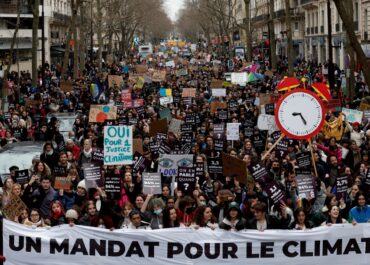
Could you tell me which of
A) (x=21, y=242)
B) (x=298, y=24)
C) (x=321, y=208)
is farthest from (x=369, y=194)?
(x=298, y=24)

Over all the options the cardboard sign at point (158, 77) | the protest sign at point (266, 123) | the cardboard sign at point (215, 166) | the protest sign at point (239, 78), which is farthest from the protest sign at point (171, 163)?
the cardboard sign at point (158, 77)

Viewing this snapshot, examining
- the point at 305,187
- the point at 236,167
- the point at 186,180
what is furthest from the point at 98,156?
the point at 305,187

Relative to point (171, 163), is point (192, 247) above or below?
below

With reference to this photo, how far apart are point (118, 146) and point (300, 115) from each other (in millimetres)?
2861

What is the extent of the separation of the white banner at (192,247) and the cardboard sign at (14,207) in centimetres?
227

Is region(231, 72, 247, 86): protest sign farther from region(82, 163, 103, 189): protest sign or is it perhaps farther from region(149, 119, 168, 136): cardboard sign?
region(82, 163, 103, 189): protest sign

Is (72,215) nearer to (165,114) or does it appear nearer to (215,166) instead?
(215,166)

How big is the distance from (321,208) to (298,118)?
2.49 m

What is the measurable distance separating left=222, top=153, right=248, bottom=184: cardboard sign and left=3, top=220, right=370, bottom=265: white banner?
12.9 ft

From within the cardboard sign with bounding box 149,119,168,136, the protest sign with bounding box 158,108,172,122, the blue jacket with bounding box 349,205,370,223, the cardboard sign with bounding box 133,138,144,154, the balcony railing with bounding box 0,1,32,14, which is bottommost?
the blue jacket with bounding box 349,205,370,223

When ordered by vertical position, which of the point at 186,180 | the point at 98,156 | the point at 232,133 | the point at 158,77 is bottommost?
the point at 186,180

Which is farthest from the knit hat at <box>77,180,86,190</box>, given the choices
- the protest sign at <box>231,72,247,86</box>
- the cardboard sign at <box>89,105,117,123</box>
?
the protest sign at <box>231,72,247,86</box>

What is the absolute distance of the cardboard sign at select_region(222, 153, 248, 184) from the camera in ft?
44.5

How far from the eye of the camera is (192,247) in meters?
9.63
